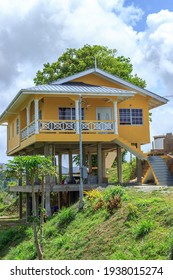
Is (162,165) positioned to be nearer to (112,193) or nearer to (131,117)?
(131,117)

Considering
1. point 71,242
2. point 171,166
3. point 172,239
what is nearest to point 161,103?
point 171,166

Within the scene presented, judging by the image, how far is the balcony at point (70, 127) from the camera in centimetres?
2065

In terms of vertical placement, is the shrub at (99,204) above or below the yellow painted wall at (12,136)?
below

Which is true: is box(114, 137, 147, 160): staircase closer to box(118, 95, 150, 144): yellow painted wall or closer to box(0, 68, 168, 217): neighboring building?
box(0, 68, 168, 217): neighboring building

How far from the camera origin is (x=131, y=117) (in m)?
24.2

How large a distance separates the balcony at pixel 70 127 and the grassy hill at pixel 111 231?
492 centimetres

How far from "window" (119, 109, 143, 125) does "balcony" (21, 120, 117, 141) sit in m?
2.41

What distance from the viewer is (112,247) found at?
37.7ft

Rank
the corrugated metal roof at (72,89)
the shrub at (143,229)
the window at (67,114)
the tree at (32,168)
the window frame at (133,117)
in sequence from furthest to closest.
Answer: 1. the window frame at (133,117)
2. the window at (67,114)
3. the corrugated metal roof at (72,89)
4. the tree at (32,168)
5. the shrub at (143,229)

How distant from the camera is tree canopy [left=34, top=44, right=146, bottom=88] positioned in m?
33.1

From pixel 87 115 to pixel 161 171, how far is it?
5.27 m

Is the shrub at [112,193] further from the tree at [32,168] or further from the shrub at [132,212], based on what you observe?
the tree at [32,168]

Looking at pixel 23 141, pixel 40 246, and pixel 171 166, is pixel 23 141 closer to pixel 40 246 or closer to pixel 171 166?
pixel 171 166

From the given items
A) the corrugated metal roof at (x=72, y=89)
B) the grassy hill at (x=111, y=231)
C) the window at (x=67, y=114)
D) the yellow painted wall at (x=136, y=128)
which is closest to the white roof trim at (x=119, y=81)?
the yellow painted wall at (x=136, y=128)
